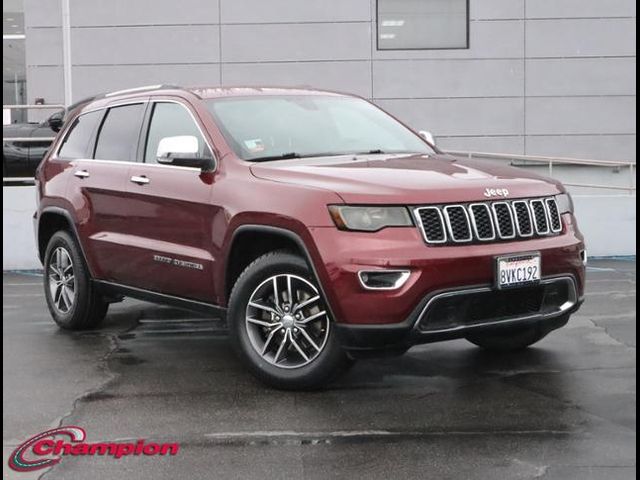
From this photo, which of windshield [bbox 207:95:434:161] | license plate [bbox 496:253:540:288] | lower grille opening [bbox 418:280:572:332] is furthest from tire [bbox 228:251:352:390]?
license plate [bbox 496:253:540:288]

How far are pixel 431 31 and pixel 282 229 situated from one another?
15169 millimetres

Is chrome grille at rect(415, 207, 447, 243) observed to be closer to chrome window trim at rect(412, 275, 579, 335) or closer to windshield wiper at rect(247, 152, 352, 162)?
chrome window trim at rect(412, 275, 579, 335)

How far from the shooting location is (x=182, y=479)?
4.40 meters

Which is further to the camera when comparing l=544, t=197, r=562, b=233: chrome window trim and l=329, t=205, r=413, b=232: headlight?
l=544, t=197, r=562, b=233: chrome window trim

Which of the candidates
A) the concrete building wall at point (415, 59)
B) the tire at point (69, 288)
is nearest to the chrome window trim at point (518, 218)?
the tire at point (69, 288)

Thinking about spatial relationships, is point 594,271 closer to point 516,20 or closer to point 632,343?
point 632,343

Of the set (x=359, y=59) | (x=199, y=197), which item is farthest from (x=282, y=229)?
(x=359, y=59)

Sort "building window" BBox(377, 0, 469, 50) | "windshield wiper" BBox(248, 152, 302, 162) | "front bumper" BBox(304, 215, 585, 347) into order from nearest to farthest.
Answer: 1. "front bumper" BBox(304, 215, 585, 347)
2. "windshield wiper" BBox(248, 152, 302, 162)
3. "building window" BBox(377, 0, 469, 50)

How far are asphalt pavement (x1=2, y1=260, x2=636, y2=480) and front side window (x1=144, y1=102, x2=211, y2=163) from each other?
1446 millimetres

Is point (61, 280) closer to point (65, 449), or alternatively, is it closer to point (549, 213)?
point (65, 449)

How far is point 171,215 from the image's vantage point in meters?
6.62

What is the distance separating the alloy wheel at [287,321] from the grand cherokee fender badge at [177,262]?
0.60 meters

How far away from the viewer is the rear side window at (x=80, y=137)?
7.91 meters

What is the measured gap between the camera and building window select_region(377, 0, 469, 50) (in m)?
20.2
